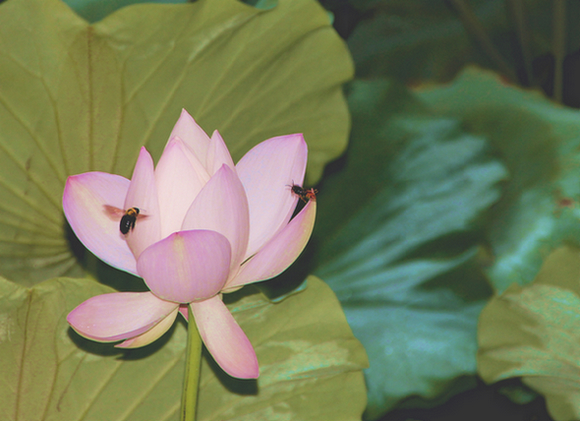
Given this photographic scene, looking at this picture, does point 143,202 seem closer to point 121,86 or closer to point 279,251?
point 279,251

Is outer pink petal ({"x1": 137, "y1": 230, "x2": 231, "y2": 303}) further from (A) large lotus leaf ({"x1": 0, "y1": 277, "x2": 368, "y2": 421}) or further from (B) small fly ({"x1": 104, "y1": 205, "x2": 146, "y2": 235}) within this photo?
(A) large lotus leaf ({"x1": 0, "y1": 277, "x2": 368, "y2": 421})

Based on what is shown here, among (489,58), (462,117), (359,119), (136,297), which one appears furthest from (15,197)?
(489,58)

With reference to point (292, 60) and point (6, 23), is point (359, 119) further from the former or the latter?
point (6, 23)

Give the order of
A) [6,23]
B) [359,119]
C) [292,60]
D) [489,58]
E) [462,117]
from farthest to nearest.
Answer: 1. [489,58]
2. [462,117]
3. [359,119]
4. [292,60]
5. [6,23]

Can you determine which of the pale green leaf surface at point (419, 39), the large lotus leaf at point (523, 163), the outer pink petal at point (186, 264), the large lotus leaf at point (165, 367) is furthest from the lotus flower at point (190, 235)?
the pale green leaf surface at point (419, 39)

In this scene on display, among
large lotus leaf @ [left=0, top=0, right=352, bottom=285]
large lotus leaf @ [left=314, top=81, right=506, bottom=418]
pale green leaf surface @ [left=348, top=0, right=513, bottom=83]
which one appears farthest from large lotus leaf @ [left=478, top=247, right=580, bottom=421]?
pale green leaf surface @ [left=348, top=0, right=513, bottom=83]
